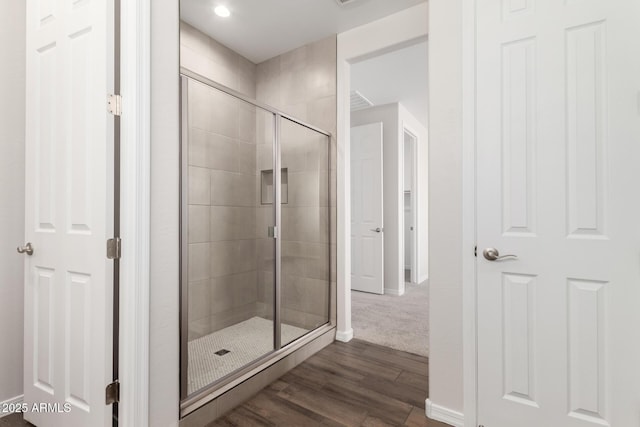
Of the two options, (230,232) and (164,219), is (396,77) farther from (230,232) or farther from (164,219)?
(164,219)

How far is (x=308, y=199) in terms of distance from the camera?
111 inches

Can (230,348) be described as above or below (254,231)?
below

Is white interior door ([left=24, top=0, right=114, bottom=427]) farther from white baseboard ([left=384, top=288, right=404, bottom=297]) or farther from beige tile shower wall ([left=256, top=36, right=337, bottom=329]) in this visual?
white baseboard ([left=384, top=288, right=404, bottom=297])

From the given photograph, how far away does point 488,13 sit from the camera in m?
1.55

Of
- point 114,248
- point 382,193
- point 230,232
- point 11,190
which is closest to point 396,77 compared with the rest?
point 382,193

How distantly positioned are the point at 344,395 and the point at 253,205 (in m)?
1.58

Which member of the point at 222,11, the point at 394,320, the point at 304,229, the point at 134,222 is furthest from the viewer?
the point at 394,320

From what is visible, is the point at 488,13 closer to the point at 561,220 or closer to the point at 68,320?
the point at 561,220

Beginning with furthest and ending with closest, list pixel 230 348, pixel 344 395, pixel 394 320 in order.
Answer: pixel 394 320
pixel 230 348
pixel 344 395

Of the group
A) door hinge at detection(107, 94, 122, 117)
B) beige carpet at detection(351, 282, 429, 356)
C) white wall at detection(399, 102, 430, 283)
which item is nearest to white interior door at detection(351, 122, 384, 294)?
beige carpet at detection(351, 282, 429, 356)

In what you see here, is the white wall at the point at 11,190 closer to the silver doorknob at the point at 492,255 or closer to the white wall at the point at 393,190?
the silver doorknob at the point at 492,255

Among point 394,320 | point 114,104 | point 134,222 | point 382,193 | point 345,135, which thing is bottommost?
point 394,320

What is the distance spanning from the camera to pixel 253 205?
2.66 metres

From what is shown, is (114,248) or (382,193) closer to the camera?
(114,248)
